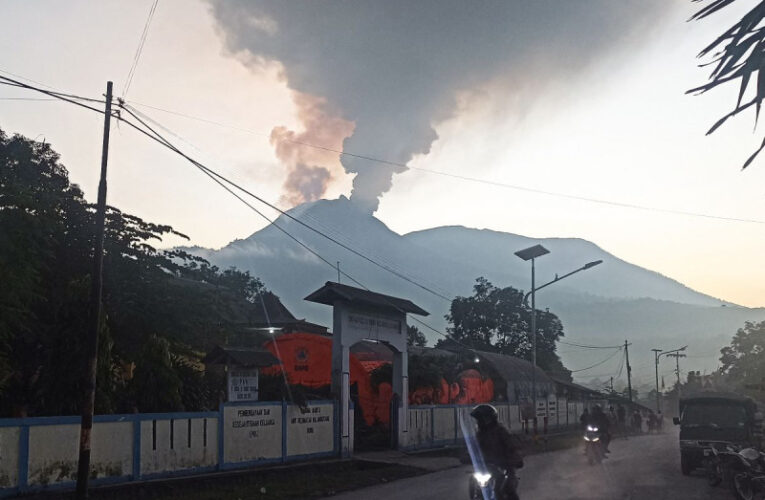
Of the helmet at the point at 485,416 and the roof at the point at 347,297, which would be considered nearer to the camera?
the helmet at the point at 485,416

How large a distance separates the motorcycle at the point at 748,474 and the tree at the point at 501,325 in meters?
70.1

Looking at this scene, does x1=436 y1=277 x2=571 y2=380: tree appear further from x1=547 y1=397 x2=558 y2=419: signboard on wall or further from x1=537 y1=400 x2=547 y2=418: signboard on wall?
x1=537 y1=400 x2=547 y2=418: signboard on wall

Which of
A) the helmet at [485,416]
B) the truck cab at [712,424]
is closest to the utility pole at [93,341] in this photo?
the helmet at [485,416]

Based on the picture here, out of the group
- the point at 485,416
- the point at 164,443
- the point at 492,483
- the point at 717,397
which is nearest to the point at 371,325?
the point at 164,443

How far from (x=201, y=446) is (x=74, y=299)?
4828 mm

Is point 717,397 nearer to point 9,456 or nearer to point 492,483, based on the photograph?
point 492,483

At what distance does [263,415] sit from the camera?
21.4 m

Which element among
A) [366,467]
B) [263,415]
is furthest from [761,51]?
[366,467]

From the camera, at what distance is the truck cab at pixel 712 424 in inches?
822

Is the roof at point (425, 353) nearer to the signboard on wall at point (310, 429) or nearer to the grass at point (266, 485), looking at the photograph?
the signboard on wall at point (310, 429)

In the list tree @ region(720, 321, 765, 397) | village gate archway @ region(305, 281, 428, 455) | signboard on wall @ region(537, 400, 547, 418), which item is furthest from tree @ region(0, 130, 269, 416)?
tree @ region(720, 321, 765, 397)

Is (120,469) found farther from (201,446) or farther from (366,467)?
(366,467)

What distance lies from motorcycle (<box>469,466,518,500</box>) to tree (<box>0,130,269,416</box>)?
11050mm

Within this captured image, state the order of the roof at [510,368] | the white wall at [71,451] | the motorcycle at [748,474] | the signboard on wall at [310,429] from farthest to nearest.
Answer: the roof at [510,368], the signboard on wall at [310,429], the white wall at [71,451], the motorcycle at [748,474]
